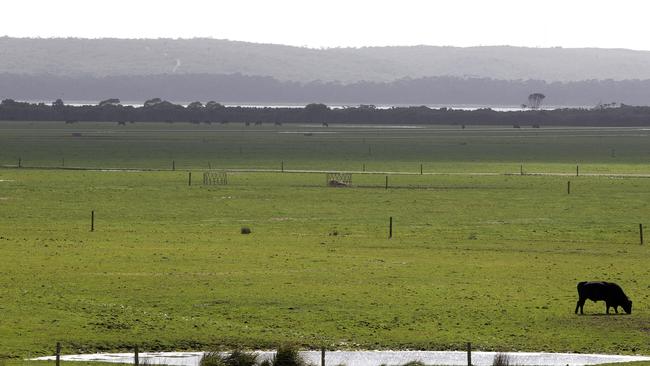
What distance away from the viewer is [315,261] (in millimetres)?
50250

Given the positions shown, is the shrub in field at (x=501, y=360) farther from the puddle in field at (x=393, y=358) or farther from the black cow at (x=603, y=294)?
the black cow at (x=603, y=294)

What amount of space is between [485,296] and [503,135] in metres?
138

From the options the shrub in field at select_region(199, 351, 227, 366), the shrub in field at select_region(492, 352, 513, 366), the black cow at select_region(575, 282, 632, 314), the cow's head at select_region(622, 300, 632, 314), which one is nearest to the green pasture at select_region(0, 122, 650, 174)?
the cow's head at select_region(622, 300, 632, 314)

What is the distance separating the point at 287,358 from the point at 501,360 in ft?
16.5

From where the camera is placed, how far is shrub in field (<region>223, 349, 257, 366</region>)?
1232 inches

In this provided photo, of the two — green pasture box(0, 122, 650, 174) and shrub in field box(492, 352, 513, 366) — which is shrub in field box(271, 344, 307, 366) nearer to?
shrub in field box(492, 352, 513, 366)

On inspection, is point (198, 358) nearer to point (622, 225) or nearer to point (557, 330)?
point (557, 330)

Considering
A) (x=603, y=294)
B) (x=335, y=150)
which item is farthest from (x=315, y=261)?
(x=335, y=150)

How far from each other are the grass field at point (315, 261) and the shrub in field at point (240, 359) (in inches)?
119

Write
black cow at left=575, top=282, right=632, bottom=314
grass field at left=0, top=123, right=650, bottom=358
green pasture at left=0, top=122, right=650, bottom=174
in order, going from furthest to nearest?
green pasture at left=0, top=122, right=650, bottom=174 → black cow at left=575, top=282, right=632, bottom=314 → grass field at left=0, top=123, right=650, bottom=358

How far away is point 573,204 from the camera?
249 ft

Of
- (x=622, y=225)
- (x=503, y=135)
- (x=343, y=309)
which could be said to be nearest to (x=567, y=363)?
(x=343, y=309)

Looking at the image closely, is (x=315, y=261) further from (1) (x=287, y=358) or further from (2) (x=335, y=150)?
(2) (x=335, y=150)

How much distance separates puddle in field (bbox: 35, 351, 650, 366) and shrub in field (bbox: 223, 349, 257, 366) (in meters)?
0.57
